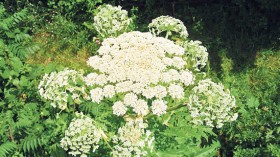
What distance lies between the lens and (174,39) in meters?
5.07

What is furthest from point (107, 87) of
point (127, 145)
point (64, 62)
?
point (64, 62)

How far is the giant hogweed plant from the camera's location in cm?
374

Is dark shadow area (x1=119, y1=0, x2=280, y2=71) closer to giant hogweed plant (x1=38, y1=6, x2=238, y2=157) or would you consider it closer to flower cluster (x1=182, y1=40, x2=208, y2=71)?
flower cluster (x1=182, y1=40, x2=208, y2=71)

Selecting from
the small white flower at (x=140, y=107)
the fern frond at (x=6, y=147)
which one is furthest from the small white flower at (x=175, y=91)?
the fern frond at (x=6, y=147)

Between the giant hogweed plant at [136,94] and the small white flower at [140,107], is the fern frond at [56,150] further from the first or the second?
the small white flower at [140,107]

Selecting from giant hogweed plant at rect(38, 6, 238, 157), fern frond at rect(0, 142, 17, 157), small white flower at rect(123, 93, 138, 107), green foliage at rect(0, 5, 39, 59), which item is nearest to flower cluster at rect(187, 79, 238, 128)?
giant hogweed plant at rect(38, 6, 238, 157)

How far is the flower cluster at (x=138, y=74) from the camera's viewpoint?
3.91m

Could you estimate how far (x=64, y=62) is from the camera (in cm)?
790

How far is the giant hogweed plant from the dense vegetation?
0.58 feet

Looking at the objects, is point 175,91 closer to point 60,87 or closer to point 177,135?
point 177,135

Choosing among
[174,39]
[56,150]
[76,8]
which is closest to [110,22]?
[174,39]

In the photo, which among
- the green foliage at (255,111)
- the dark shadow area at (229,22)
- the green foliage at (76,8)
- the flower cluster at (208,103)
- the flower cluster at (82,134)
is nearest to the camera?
the flower cluster at (82,134)

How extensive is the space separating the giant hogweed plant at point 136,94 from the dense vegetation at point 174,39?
0.18 m

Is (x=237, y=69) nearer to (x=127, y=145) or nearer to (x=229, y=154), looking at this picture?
(x=229, y=154)
